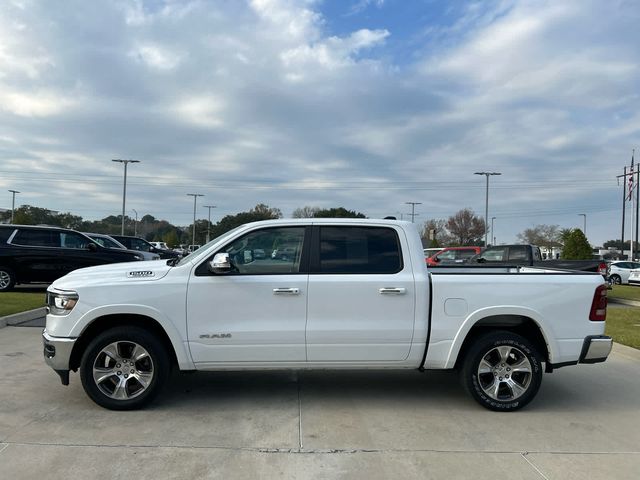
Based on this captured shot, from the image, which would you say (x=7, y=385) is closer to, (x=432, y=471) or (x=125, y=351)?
(x=125, y=351)

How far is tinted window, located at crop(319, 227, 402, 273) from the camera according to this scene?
5066mm

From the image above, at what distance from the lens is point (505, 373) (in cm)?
513

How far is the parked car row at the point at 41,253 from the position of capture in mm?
13367

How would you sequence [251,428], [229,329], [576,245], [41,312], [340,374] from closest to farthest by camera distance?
[251,428], [229,329], [340,374], [41,312], [576,245]

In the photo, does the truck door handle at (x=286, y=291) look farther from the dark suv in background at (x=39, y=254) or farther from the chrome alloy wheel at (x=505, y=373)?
the dark suv in background at (x=39, y=254)

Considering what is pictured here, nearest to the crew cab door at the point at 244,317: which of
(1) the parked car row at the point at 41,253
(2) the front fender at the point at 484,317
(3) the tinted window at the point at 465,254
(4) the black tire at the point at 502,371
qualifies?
(2) the front fender at the point at 484,317

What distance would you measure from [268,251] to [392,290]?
1.24 m

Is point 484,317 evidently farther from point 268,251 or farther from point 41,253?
point 41,253

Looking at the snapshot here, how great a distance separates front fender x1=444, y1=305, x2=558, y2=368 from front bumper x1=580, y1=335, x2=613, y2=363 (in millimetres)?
286

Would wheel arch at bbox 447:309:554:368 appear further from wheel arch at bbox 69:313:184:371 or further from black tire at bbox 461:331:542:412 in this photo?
wheel arch at bbox 69:313:184:371

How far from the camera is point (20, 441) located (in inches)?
163

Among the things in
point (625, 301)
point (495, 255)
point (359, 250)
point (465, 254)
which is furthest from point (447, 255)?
point (359, 250)

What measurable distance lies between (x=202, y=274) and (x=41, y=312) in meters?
6.77

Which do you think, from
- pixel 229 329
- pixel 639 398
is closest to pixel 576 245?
pixel 639 398
